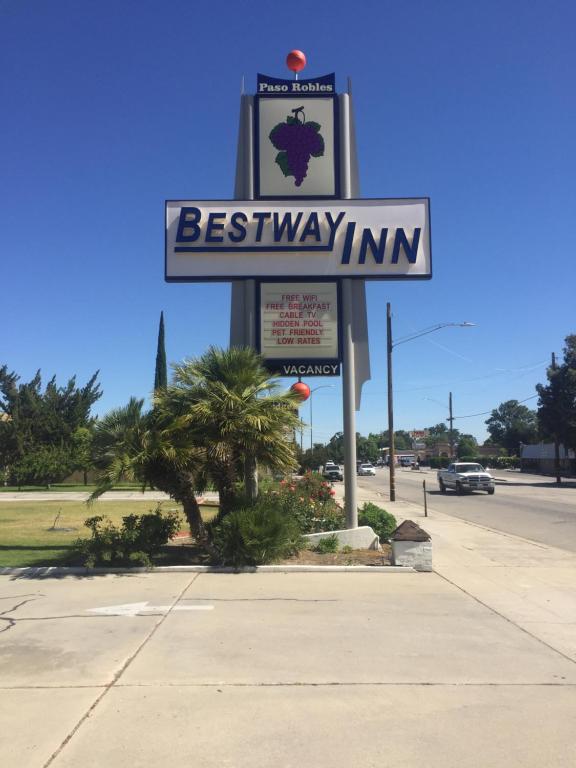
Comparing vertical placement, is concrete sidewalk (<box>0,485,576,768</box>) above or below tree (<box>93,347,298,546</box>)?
below

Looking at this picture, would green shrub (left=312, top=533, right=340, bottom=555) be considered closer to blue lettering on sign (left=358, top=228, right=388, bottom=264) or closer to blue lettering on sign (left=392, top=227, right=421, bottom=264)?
blue lettering on sign (left=358, top=228, right=388, bottom=264)

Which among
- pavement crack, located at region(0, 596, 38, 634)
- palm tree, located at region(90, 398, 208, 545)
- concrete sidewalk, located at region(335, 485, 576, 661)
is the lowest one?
concrete sidewalk, located at region(335, 485, 576, 661)

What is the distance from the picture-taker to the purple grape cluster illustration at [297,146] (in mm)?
13531

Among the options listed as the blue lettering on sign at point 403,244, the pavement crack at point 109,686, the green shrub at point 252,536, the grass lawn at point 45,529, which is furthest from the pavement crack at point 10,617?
the blue lettering on sign at point 403,244

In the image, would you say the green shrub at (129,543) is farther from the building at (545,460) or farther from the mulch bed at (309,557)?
the building at (545,460)

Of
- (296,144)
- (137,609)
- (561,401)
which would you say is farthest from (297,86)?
(561,401)

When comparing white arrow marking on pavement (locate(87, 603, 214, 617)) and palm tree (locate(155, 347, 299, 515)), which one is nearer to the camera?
white arrow marking on pavement (locate(87, 603, 214, 617))

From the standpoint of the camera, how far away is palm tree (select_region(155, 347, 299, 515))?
1054 cm

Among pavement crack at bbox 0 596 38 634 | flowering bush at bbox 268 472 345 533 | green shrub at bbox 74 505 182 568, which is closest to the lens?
pavement crack at bbox 0 596 38 634

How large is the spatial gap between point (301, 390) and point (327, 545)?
295cm

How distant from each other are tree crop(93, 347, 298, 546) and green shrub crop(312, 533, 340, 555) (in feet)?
5.84

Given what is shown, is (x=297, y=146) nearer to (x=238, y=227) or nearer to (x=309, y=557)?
(x=238, y=227)

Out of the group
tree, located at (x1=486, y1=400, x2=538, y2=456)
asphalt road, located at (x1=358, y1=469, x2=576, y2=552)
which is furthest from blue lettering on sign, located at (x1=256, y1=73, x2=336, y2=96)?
tree, located at (x1=486, y1=400, x2=538, y2=456)

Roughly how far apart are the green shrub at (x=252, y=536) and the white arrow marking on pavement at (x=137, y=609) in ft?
7.72
